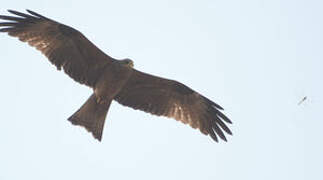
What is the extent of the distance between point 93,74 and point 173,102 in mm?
1687

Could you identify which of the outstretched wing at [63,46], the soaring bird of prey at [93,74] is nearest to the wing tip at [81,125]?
the soaring bird of prey at [93,74]

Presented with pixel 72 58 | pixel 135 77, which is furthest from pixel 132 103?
pixel 72 58

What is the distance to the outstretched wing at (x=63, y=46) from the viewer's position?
35.7 feet

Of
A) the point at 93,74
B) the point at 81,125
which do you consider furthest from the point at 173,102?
the point at 81,125

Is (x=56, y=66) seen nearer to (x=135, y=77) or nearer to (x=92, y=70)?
(x=92, y=70)

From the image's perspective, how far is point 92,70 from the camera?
11086 mm

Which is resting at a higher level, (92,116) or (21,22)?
(21,22)

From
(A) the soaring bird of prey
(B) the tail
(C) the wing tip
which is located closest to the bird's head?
(A) the soaring bird of prey

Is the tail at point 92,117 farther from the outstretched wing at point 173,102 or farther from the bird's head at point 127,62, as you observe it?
the bird's head at point 127,62

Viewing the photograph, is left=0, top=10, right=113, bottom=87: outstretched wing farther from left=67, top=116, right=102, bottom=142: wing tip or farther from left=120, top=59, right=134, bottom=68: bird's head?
left=67, top=116, right=102, bottom=142: wing tip

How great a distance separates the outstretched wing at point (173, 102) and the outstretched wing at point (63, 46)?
2.36 ft

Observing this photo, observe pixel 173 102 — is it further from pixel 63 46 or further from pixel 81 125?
pixel 63 46

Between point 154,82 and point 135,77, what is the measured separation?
378 millimetres

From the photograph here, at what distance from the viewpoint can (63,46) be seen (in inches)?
433
